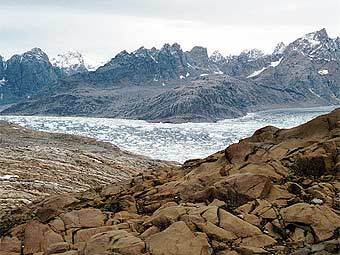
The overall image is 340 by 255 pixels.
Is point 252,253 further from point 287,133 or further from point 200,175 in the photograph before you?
point 287,133

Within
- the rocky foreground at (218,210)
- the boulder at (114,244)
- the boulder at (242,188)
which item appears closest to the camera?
the boulder at (114,244)

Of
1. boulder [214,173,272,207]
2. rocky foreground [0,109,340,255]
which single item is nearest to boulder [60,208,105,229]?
rocky foreground [0,109,340,255]

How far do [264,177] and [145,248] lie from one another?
17.8 feet

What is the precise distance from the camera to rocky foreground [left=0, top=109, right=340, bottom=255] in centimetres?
1376

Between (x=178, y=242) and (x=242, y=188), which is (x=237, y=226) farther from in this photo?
(x=242, y=188)

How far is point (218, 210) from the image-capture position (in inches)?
604

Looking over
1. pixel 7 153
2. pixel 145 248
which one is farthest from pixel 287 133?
pixel 7 153

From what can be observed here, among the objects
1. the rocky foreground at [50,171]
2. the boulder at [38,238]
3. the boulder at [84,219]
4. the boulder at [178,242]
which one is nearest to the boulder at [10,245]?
the boulder at [38,238]

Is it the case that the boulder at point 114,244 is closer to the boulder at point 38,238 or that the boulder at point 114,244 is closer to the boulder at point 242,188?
the boulder at point 38,238

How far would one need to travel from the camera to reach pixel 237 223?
1453cm

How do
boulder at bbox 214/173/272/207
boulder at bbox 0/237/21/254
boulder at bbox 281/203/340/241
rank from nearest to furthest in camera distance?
1. boulder at bbox 281/203/340/241
2. boulder at bbox 0/237/21/254
3. boulder at bbox 214/173/272/207

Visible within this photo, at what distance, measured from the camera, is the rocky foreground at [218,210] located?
1376 centimetres

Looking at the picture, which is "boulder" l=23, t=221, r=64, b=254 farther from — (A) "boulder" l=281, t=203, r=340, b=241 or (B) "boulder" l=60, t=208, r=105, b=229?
(A) "boulder" l=281, t=203, r=340, b=241

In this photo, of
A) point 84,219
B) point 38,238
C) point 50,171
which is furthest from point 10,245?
point 50,171
